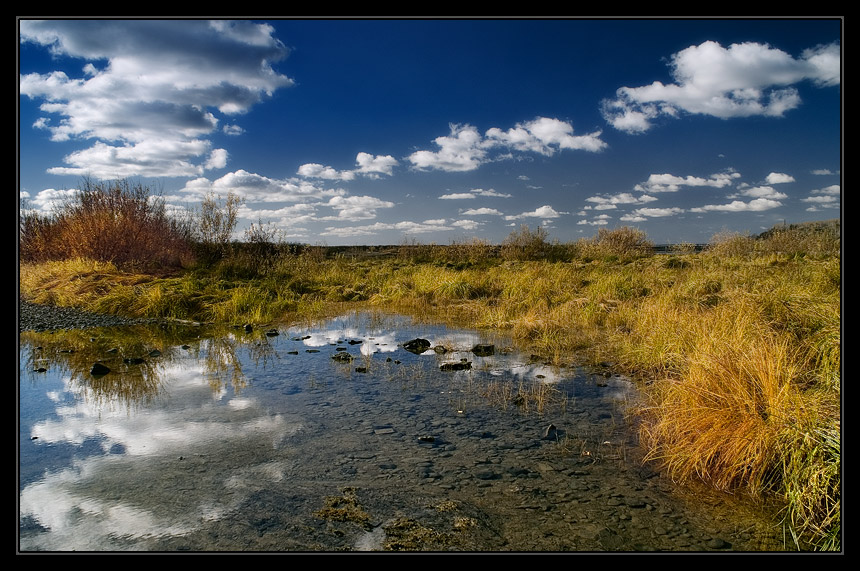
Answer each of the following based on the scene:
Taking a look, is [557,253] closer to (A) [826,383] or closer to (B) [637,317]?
(B) [637,317]

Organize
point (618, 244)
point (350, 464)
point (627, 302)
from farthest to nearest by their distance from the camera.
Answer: point (618, 244)
point (627, 302)
point (350, 464)

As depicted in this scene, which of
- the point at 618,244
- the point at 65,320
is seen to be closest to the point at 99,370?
the point at 65,320

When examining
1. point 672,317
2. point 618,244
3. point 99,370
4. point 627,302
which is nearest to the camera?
point 99,370

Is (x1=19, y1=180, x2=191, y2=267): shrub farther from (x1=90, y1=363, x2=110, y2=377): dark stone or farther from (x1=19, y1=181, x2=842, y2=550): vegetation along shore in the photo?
(x1=90, y1=363, x2=110, y2=377): dark stone

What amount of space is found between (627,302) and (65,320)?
11.2 m

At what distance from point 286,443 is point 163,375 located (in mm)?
2967

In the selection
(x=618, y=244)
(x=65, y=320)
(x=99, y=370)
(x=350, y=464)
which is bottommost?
(x=350, y=464)

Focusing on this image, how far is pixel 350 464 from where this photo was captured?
11.6 feet

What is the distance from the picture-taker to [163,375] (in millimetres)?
6004

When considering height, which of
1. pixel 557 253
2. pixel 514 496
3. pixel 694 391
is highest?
pixel 557 253

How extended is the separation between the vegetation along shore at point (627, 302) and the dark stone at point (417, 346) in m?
1.58

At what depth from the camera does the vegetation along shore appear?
Answer: 10.2 ft

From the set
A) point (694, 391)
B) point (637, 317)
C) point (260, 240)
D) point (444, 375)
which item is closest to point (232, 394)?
point (444, 375)

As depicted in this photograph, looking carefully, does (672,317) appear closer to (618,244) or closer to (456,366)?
(456,366)
